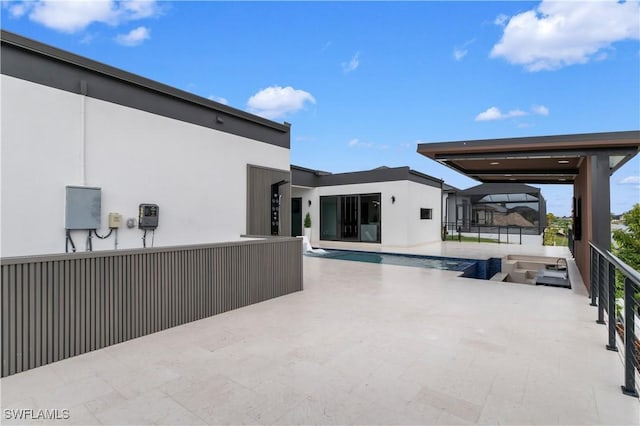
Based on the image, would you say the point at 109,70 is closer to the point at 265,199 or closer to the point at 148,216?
the point at 148,216

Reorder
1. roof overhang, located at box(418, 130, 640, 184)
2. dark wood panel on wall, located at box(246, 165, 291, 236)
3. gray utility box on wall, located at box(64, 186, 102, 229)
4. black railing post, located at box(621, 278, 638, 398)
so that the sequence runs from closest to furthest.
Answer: black railing post, located at box(621, 278, 638, 398) < gray utility box on wall, located at box(64, 186, 102, 229) < roof overhang, located at box(418, 130, 640, 184) < dark wood panel on wall, located at box(246, 165, 291, 236)

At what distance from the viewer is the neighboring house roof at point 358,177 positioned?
14.2 meters

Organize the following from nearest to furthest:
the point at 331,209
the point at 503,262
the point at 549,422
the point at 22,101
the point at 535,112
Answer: the point at 549,422 < the point at 22,101 < the point at 503,262 < the point at 331,209 < the point at 535,112

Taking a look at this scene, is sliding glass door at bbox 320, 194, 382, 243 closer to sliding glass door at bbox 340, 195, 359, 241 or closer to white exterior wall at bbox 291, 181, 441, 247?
sliding glass door at bbox 340, 195, 359, 241

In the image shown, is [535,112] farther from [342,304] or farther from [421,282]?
[342,304]

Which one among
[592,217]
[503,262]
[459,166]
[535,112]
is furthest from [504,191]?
[592,217]

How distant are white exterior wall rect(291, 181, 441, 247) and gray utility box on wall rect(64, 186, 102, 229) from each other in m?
11.2

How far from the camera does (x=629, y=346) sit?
2.55 meters

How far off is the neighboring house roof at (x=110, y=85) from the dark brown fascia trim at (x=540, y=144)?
383 cm

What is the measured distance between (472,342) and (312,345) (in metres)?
1.63

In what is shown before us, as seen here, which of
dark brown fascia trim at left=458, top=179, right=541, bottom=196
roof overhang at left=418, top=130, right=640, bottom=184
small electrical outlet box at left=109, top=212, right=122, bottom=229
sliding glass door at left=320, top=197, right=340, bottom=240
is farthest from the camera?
dark brown fascia trim at left=458, top=179, right=541, bottom=196

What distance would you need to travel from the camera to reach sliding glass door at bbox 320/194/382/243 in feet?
48.9

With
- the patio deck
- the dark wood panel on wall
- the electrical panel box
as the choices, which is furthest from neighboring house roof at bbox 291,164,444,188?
the patio deck

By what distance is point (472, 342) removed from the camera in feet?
11.5
